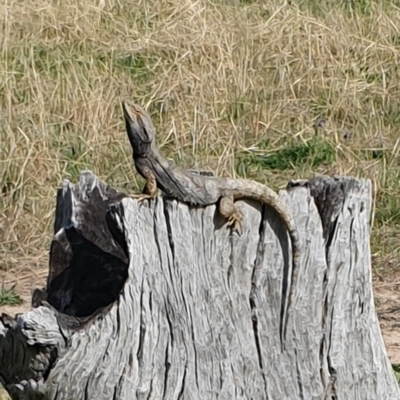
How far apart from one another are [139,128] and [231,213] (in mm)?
753

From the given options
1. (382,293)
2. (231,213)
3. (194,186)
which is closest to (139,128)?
(194,186)

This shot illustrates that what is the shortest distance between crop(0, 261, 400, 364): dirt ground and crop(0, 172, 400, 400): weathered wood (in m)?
2.25

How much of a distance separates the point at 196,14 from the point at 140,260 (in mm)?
5833

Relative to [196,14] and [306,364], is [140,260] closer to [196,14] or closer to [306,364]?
[306,364]

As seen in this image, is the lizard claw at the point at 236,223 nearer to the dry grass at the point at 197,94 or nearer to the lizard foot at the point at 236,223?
the lizard foot at the point at 236,223

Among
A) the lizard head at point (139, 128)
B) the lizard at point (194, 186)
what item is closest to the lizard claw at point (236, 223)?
the lizard at point (194, 186)

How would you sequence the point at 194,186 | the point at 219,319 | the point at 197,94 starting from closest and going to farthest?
1. the point at 219,319
2. the point at 194,186
3. the point at 197,94

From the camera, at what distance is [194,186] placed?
113 inches

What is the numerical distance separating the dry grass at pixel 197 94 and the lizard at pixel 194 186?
244cm

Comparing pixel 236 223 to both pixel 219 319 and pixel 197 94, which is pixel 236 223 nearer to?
pixel 219 319

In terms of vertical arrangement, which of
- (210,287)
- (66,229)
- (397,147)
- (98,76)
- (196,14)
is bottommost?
(210,287)

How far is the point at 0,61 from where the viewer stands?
7.39 metres

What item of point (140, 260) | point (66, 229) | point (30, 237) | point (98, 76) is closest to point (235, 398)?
point (140, 260)

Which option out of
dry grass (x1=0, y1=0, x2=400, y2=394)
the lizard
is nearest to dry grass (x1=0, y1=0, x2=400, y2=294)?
dry grass (x1=0, y1=0, x2=400, y2=394)
